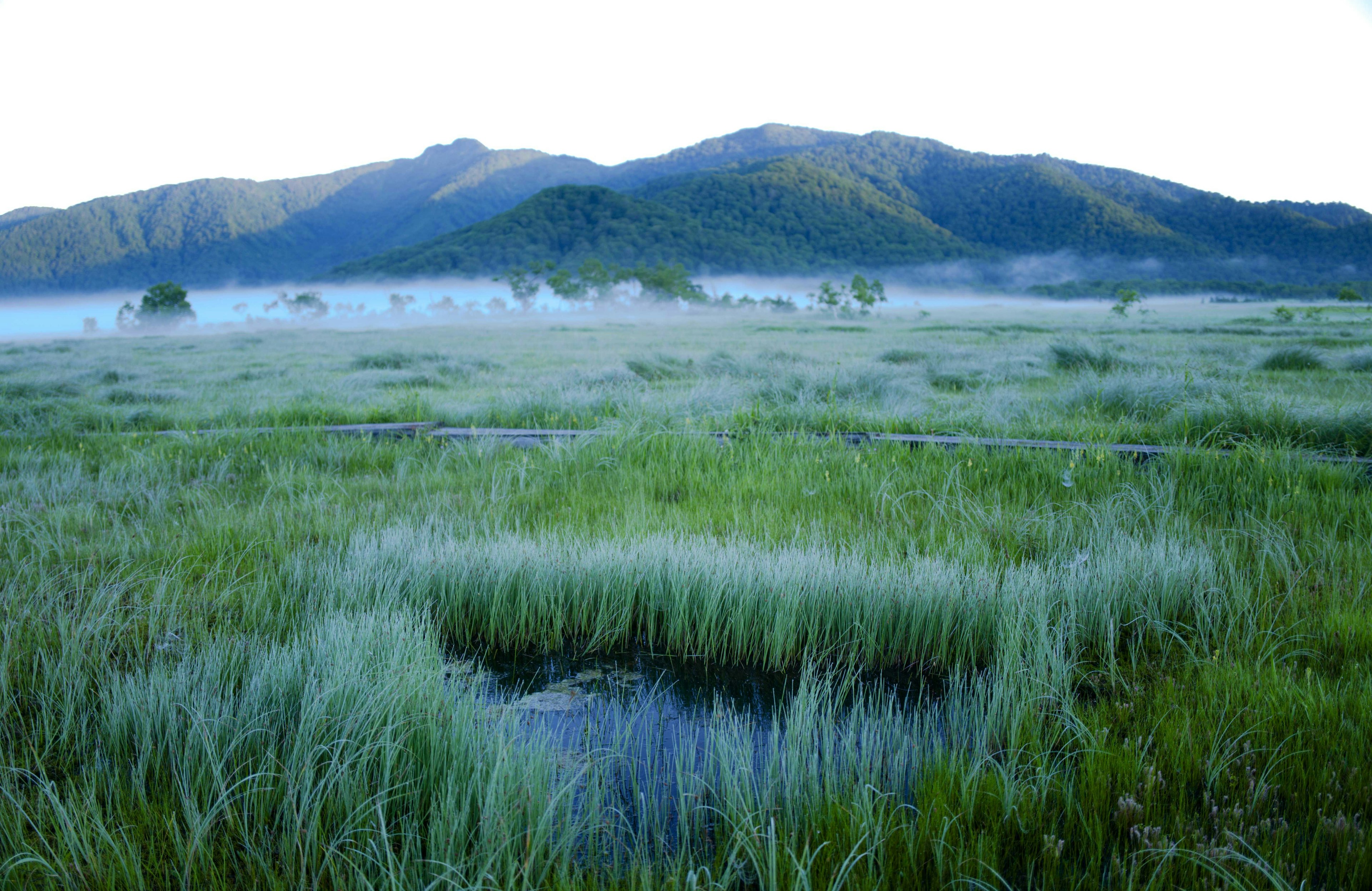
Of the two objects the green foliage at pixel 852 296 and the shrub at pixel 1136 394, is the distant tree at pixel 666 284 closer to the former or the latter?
the green foliage at pixel 852 296

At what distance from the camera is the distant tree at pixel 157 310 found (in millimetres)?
65688

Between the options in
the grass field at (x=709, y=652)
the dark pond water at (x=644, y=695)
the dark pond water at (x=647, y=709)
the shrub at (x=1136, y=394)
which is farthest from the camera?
the shrub at (x=1136, y=394)

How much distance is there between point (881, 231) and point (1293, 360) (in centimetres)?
18572

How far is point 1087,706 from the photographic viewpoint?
6.15 ft

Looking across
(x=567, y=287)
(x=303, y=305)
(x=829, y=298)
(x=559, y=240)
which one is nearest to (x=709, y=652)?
(x=829, y=298)

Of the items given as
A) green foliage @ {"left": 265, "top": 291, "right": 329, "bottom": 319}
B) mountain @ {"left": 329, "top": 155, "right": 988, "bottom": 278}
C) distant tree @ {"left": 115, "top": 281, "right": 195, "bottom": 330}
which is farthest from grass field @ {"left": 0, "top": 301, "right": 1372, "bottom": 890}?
mountain @ {"left": 329, "top": 155, "right": 988, "bottom": 278}

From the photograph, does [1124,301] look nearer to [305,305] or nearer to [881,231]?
[305,305]

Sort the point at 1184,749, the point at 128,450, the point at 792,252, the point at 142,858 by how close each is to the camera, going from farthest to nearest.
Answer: the point at 792,252, the point at 128,450, the point at 1184,749, the point at 142,858

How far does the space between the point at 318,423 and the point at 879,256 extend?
18484 centimetres

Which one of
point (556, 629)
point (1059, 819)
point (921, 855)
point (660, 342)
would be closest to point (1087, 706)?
point (1059, 819)

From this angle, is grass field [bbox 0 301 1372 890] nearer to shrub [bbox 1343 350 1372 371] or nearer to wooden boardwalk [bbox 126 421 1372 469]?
wooden boardwalk [bbox 126 421 1372 469]

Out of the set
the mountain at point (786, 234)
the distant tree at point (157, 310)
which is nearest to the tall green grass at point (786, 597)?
the distant tree at point (157, 310)

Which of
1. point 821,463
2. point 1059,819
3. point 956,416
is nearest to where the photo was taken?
point 1059,819

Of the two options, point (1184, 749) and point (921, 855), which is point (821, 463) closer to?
point (1184, 749)
